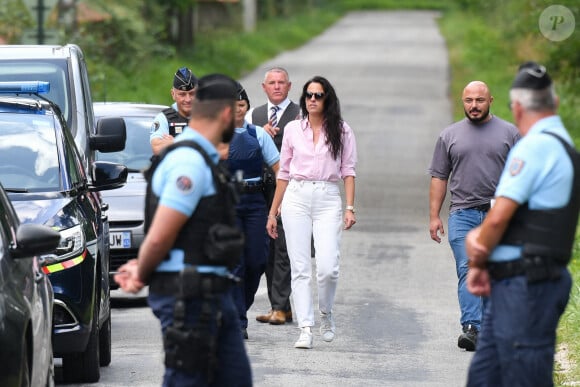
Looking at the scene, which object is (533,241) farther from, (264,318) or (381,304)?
(381,304)

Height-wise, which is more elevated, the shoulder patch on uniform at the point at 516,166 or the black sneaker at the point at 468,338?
the shoulder patch on uniform at the point at 516,166

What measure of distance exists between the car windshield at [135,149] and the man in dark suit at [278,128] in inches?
111

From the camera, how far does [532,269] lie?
6578 millimetres

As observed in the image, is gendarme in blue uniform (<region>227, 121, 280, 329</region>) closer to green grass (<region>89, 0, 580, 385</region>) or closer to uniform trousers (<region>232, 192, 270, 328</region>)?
uniform trousers (<region>232, 192, 270, 328</region>)

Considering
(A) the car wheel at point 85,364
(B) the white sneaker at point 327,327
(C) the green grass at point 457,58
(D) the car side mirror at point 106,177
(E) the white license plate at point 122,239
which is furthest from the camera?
(C) the green grass at point 457,58

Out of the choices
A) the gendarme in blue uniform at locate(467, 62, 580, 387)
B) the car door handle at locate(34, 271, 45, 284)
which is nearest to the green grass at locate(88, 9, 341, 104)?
the car door handle at locate(34, 271, 45, 284)

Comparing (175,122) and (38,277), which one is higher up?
(175,122)

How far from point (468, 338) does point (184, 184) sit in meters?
5.28

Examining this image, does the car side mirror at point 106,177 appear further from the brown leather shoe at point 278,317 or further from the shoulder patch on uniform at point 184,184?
the shoulder patch on uniform at point 184,184

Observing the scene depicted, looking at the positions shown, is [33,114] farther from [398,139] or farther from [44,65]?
[398,139]

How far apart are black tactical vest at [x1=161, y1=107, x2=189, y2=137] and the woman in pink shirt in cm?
88

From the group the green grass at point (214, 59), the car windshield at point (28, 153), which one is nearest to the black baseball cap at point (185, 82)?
the car windshield at point (28, 153)

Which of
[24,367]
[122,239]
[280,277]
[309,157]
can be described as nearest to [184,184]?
[24,367]

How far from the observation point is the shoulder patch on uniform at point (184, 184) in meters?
6.35
